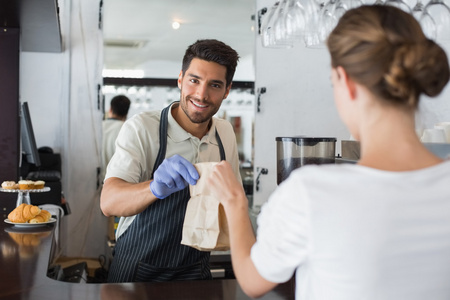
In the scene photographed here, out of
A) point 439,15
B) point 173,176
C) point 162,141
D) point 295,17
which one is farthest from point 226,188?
point 439,15

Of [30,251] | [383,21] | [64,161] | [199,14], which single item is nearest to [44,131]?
[64,161]

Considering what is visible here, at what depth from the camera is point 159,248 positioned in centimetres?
206

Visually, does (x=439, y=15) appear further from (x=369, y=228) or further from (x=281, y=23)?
(x=369, y=228)

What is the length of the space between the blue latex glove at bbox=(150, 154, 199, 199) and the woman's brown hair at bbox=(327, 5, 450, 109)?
861mm

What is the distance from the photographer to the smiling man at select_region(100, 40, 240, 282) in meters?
2.01

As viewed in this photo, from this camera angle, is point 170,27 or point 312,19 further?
point 170,27

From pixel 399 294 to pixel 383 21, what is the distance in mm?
445

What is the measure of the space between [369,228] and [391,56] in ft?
0.91

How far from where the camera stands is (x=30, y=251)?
224cm

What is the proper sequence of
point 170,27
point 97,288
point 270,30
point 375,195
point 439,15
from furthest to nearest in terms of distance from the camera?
1. point 170,27
2. point 270,30
3. point 439,15
4. point 97,288
5. point 375,195

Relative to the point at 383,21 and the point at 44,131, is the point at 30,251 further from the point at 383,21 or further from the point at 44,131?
the point at 44,131

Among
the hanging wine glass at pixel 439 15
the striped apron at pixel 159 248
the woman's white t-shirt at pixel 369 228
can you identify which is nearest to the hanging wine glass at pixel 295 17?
the hanging wine glass at pixel 439 15

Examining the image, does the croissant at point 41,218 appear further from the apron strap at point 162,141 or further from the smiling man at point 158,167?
the apron strap at point 162,141

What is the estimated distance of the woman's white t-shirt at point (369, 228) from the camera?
91 cm
